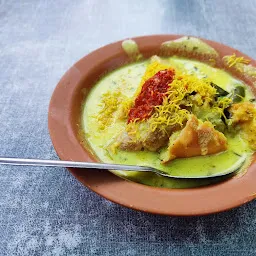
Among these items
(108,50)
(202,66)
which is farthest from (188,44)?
(108,50)

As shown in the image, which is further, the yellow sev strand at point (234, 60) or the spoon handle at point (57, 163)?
the yellow sev strand at point (234, 60)

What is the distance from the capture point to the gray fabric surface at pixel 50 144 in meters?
1.35

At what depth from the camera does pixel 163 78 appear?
174cm

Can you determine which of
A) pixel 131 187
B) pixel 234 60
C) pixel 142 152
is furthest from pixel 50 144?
pixel 234 60

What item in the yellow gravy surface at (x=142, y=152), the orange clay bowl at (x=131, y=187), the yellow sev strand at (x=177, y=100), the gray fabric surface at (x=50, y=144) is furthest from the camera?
the yellow sev strand at (x=177, y=100)

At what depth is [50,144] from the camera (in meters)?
1.85

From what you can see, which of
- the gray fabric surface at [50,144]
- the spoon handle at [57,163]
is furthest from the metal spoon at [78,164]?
the gray fabric surface at [50,144]

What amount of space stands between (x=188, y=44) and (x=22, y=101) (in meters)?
1.13

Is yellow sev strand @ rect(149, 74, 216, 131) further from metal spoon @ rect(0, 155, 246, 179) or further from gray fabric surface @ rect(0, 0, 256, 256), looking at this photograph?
gray fabric surface @ rect(0, 0, 256, 256)

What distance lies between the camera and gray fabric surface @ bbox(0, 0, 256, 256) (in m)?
1.35

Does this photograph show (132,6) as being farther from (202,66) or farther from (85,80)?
(85,80)

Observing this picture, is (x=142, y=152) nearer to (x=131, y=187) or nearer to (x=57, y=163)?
(x=131, y=187)

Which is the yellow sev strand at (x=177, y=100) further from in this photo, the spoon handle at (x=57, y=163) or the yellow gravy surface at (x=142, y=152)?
the spoon handle at (x=57, y=163)

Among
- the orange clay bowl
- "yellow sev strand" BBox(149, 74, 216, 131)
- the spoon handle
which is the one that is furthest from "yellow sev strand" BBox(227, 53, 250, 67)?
the spoon handle
